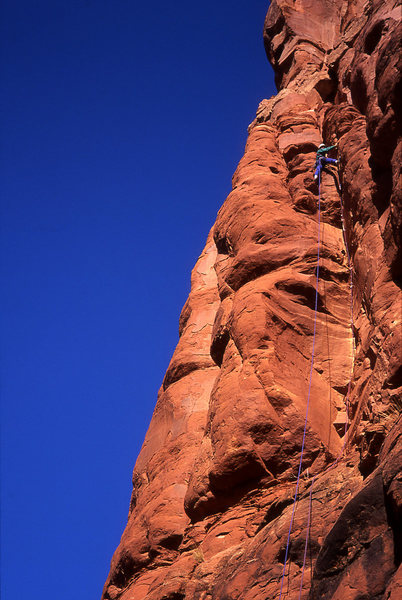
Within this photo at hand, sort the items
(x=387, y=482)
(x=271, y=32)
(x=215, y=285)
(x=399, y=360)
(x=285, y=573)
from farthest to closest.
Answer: (x=271, y=32), (x=215, y=285), (x=399, y=360), (x=285, y=573), (x=387, y=482)

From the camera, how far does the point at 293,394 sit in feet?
46.9

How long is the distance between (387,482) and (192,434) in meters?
9.45

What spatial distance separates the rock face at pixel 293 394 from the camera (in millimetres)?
9984

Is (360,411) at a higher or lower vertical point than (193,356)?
lower

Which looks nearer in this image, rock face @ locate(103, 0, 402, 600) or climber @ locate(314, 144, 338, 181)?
rock face @ locate(103, 0, 402, 600)

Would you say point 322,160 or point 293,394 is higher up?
point 322,160

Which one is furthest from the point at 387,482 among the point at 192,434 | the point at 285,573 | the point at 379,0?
the point at 379,0

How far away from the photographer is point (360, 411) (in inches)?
505

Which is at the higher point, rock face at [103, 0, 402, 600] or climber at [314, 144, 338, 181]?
climber at [314, 144, 338, 181]

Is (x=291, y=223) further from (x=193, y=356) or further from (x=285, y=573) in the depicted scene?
(x=285, y=573)

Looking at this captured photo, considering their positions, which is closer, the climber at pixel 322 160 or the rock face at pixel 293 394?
the rock face at pixel 293 394

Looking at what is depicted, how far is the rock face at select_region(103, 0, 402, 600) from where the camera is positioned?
9.98 metres

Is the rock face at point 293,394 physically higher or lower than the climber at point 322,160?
lower

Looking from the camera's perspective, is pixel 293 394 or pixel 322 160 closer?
pixel 293 394
